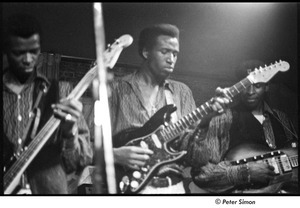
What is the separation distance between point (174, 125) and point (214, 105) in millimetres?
289

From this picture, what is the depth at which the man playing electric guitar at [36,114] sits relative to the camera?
9.37 ft

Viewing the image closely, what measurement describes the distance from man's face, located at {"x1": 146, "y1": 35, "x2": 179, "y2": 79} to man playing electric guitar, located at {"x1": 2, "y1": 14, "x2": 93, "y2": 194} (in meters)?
0.55

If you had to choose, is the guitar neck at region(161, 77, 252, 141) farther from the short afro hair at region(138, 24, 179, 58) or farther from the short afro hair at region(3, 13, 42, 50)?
the short afro hair at region(3, 13, 42, 50)

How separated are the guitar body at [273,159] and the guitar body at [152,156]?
36 cm

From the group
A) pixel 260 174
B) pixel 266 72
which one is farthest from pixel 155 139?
pixel 266 72

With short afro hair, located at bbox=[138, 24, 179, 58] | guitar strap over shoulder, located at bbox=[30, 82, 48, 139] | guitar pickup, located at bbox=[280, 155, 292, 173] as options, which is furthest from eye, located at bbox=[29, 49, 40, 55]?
guitar pickup, located at bbox=[280, 155, 292, 173]

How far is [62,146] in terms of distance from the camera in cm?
287

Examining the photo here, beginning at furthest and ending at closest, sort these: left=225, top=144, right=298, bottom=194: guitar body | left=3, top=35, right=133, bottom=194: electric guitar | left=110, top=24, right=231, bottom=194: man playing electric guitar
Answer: left=225, top=144, right=298, bottom=194: guitar body
left=110, top=24, right=231, bottom=194: man playing electric guitar
left=3, top=35, right=133, bottom=194: electric guitar

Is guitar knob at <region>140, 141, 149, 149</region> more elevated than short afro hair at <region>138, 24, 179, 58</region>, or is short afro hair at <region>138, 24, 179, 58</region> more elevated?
short afro hair at <region>138, 24, 179, 58</region>

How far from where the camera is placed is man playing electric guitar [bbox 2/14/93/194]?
Answer: 286 centimetres

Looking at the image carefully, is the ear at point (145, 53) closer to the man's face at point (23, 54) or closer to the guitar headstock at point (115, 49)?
the guitar headstock at point (115, 49)

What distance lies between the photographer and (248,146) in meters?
3.07

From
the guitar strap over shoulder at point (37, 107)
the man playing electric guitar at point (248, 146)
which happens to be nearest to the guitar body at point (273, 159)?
the man playing electric guitar at point (248, 146)

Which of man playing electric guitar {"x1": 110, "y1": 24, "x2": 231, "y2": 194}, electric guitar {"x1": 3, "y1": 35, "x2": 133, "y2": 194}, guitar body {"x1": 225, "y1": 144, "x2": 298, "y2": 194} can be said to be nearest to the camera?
electric guitar {"x1": 3, "y1": 35, "x2": 133, "y2": 194}
